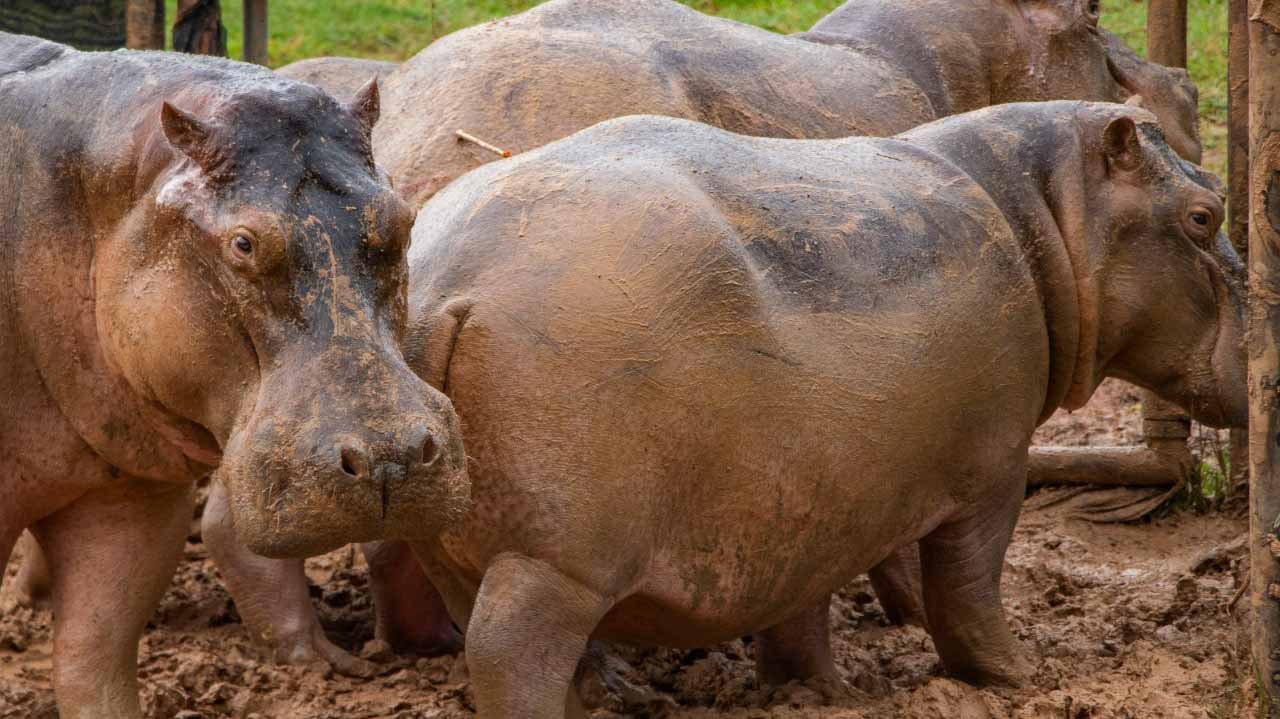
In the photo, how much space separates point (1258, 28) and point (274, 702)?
2.97 meters

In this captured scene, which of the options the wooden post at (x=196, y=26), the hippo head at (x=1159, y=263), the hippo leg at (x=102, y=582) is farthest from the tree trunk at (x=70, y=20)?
the hippo head at (x=1159, y=263)

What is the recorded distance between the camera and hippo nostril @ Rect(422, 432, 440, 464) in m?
3.15

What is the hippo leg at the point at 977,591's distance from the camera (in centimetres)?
463

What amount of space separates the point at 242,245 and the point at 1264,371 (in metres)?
2.33

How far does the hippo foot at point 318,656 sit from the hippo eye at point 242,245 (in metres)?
2.14

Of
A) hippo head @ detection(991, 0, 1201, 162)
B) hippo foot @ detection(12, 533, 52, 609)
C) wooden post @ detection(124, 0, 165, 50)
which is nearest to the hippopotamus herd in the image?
hippo foot @ detection(12, 533, 52, 609)

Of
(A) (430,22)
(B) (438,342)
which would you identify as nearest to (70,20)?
(B) (438,342)

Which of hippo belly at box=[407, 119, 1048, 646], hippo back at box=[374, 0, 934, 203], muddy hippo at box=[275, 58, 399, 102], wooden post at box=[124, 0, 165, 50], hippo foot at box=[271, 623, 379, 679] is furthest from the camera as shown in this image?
muddy hippo at box=[275, 58, 399, 102]

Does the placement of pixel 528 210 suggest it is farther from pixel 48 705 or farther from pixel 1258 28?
pixel 48 705

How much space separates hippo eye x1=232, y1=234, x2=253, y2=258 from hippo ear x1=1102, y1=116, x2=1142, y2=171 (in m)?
2.53

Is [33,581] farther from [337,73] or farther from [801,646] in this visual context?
[801,646]

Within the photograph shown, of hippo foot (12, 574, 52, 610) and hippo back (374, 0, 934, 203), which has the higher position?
hippo back (374, 0, 934, 203)

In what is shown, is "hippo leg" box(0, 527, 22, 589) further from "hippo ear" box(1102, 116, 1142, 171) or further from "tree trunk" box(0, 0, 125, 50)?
"tree trunk" box(0, 0, 125, 50)

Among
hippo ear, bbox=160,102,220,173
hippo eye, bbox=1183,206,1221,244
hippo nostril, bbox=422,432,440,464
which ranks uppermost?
hippo ear, bbox=160,102,220,173
